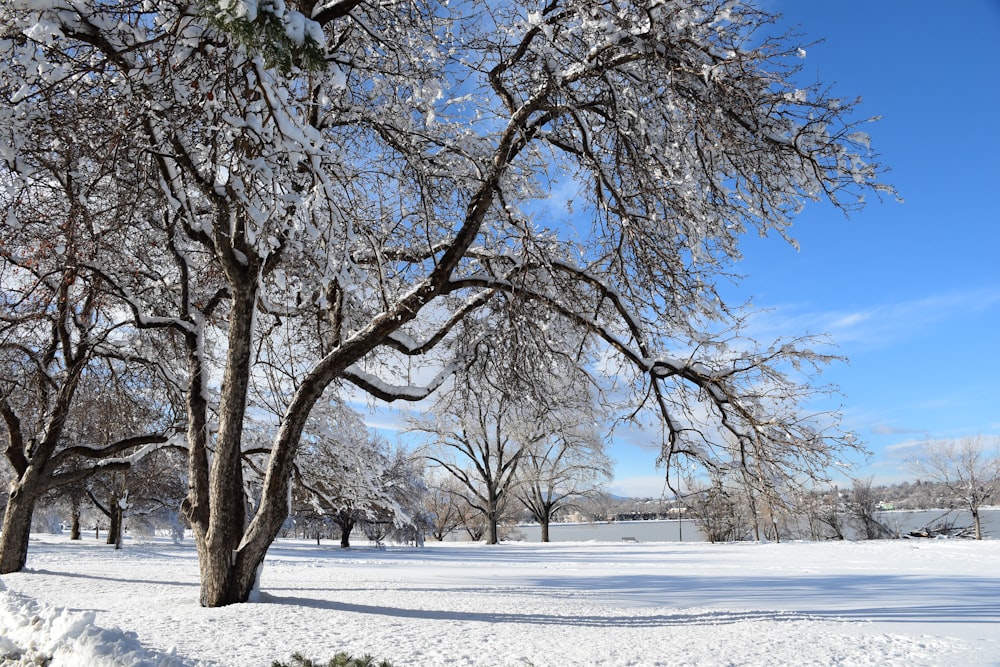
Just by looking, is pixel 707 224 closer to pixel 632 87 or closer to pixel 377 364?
pixel 632 87

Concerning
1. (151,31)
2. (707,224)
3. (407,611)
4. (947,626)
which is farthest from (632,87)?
(947,626)

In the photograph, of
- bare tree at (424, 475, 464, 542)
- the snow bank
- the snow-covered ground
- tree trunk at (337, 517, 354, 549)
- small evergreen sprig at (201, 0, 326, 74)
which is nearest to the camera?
small evergreen sprig at (201, 0, 326, 74)

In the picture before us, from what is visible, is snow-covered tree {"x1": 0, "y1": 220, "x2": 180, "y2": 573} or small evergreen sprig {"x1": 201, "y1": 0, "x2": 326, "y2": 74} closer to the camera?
small evergreen sprig {"x1": 201, "y1": 0, "x2": 326, "y2": 74}

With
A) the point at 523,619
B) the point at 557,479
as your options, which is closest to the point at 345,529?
the point at 557,479

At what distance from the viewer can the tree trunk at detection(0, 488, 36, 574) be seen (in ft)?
41.1

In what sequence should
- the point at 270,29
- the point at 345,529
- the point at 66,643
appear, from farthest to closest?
the point at 345,529 < the point at 66,643 < the point at 270,29

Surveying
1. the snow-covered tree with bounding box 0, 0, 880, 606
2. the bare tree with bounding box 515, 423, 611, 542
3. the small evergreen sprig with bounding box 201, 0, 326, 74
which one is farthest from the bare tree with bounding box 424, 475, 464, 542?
the small evergreen sprig with bounding box 201, 0, 326, 74

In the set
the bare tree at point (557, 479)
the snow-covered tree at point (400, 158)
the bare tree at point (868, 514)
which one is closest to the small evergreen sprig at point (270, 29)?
the snow-covered tree at point (400, 158)

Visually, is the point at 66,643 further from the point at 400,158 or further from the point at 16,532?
the point at 16,532

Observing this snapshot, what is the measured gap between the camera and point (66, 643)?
15.9 feet

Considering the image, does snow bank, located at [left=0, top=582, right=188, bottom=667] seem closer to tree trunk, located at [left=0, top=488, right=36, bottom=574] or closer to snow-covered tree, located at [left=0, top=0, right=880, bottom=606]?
snow-covered tree, located at [left=0, top=0, right=880, bottom=606]

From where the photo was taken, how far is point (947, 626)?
7.16 m

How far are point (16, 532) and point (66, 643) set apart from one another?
1022cm

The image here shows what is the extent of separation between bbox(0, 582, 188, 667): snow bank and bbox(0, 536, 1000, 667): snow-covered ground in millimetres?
14
